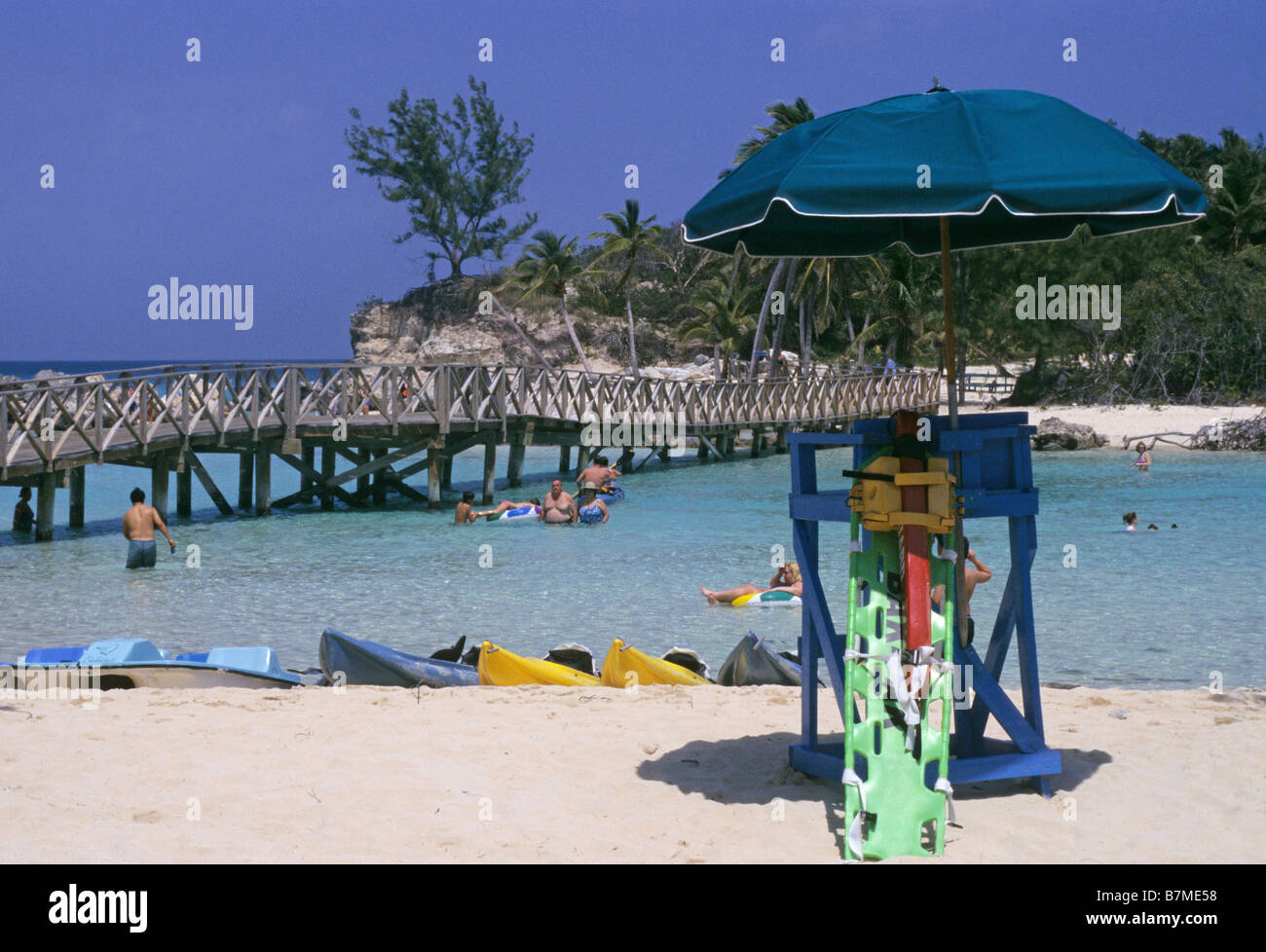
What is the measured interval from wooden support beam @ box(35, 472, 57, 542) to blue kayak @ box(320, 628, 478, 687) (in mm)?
10484

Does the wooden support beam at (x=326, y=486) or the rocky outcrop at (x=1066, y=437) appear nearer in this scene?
the wooden support beam at (x=326, y=486)

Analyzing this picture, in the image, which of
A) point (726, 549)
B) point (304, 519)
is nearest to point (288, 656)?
point (726, 549)

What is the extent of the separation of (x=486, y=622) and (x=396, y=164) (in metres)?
45.7

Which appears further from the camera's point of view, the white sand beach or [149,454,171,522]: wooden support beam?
[149,454,171,522]: wooden support beam

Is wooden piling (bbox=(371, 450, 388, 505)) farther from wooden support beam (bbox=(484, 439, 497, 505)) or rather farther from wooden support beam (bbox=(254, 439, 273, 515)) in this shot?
wooden support beam (bbox=(254, 439, 273, 515))

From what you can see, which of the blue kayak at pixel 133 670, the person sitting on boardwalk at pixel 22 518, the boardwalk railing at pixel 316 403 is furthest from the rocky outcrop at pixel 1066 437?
the blue kayak at pixel 133 670

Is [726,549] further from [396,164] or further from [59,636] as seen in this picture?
[396,164]

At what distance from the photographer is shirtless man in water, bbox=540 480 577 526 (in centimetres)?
2017

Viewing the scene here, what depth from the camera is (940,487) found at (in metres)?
4.30

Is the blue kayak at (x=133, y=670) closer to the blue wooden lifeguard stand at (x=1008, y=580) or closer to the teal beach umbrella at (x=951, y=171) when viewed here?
the blue wooden lifeguard stand at (x=1008, y=580)

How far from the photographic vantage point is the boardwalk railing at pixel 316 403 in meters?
16.9

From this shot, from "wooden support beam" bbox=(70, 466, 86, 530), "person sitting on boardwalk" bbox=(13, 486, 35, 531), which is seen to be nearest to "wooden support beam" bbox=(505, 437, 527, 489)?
"wooden support beam" bbox=(70, 466, 86, 530)

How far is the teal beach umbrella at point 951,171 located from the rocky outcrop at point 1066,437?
30.7 m

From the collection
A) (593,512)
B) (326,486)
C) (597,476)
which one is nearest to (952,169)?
(593,512)
